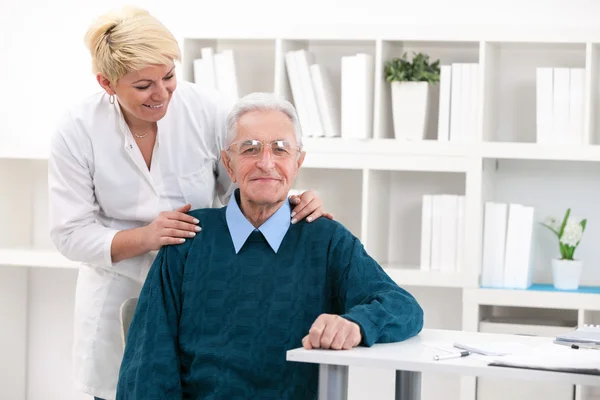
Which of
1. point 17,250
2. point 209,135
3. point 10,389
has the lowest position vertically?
point 10,389

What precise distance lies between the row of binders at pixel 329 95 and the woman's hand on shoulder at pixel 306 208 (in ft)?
4.25

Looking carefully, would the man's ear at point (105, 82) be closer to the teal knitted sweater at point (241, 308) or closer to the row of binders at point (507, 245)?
the teal knitted sweater at point (241, 308)

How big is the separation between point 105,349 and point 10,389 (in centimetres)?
203

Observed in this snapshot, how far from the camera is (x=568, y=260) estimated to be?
347 cm

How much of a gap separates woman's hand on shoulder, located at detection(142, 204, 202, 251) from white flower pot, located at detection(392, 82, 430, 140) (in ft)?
4.87

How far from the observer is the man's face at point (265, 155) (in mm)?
2137

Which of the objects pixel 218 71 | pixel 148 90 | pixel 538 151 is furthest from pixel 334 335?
pixel 218 71

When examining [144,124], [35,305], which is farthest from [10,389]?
[144,124]

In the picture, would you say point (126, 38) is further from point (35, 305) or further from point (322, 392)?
point (35, 305)

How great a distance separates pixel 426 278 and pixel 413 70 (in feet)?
2.49

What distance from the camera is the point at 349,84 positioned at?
11.5 feet

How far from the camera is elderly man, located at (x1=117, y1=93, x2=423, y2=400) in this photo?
2.06 metres

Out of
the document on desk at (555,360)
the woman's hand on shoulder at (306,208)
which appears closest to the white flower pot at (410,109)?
the woman's hand on shoulder at (306,208)

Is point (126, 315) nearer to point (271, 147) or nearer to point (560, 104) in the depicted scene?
point (271, 147)
